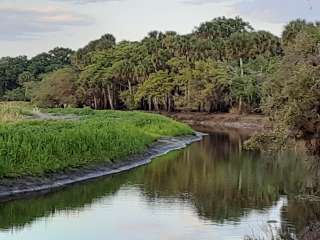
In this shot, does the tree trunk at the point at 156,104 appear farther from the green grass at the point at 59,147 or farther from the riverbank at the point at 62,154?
the green grass at the point at 59,147

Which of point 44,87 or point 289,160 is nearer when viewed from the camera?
point 289,160

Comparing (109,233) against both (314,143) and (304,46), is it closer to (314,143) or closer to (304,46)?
(314,143)

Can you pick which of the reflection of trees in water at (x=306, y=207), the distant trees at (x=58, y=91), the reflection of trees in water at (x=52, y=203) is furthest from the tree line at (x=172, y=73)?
the reflection of trees in water at (x=306, y=207)

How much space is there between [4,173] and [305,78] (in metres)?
12.9

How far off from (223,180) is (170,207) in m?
7.58

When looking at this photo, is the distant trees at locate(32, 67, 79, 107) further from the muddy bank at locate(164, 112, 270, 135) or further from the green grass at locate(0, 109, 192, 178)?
the green grass at locate(0, 109, 192, 178)

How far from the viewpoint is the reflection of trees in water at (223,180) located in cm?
2497

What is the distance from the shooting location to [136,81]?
89188mm

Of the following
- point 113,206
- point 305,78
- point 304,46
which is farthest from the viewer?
point 113,206

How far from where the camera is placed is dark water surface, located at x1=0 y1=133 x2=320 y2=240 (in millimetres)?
20234

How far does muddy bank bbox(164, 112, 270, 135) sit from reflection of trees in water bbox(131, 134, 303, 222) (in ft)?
72.3

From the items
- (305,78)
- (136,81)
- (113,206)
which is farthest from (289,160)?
(136,81)

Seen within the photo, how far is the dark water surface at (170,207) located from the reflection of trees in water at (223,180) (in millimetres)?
35

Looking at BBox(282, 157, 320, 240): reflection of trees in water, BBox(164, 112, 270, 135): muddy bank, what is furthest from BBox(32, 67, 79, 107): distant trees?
BBox(282, 157, 320, 240): reflection of trees in water
